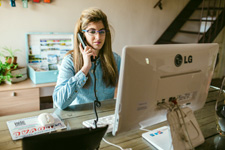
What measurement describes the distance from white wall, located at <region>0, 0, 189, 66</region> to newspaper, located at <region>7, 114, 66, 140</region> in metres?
1.63

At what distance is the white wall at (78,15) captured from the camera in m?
2.48

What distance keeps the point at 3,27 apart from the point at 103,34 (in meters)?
1.50

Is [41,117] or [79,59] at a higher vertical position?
[79,59]

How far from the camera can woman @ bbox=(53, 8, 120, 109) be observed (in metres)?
1.39

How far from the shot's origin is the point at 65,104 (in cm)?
137

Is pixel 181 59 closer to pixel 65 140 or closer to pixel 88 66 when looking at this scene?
pixel 65 140

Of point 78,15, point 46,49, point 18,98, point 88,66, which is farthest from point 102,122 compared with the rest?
point 78,15

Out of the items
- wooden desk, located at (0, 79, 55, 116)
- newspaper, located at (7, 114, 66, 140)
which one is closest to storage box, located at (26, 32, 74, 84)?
wooden desk, located at (0, 79, 55, 116)

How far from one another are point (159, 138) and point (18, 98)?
1.68m

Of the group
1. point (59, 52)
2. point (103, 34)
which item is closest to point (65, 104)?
point (103, 34)

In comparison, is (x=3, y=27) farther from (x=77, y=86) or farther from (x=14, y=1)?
A: (x=77, y=86)

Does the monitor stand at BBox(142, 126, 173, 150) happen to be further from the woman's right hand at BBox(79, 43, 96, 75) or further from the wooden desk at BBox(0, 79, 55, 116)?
the wooden desk at BBox(0, 79, 55, 116)

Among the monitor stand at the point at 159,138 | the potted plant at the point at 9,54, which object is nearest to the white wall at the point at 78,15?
the potted plant at the point at 9,54

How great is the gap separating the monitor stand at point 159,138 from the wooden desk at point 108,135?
25mm
